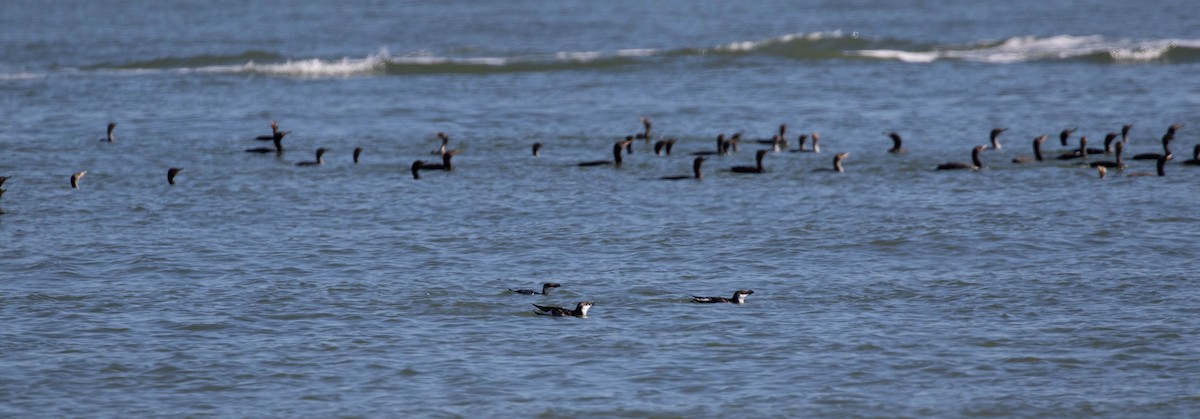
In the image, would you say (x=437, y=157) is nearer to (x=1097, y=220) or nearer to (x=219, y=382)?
(x=1097, y=220)

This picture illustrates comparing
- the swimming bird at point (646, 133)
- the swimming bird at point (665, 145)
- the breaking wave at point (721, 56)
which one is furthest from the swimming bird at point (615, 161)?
the breaking wave at point (721, 56)

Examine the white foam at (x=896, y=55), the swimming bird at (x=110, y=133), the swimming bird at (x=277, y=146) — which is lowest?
the swimming bird at (x=277, y=146)

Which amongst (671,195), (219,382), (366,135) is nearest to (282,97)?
(366,135)

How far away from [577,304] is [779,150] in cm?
1393

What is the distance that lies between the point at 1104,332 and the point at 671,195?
35.2 ft

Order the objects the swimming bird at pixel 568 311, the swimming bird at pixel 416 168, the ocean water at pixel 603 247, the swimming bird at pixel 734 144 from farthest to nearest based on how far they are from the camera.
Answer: the swimming bird at pixel 734 144 → the swimming bird at pixel 416 168 → the swimming bird at pixel 568 311 → the ocean water at pixel 603 247

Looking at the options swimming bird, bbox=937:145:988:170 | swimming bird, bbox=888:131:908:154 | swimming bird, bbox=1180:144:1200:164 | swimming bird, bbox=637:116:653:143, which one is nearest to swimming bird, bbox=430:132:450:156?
swimming bird, bbox=637:116:653:143

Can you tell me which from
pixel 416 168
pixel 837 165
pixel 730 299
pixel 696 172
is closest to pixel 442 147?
pixel 416 168

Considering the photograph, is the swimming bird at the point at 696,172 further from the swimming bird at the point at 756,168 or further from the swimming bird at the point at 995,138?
the swimming bird at the point at 995,138

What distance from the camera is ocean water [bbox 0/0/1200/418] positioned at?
15297 millimetres

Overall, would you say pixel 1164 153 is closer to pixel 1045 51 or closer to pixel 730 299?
pixel 730 299

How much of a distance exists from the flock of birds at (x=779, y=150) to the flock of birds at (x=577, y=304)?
9.70 metres

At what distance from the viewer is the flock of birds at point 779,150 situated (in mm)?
27766

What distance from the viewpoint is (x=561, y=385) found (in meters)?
15.2
